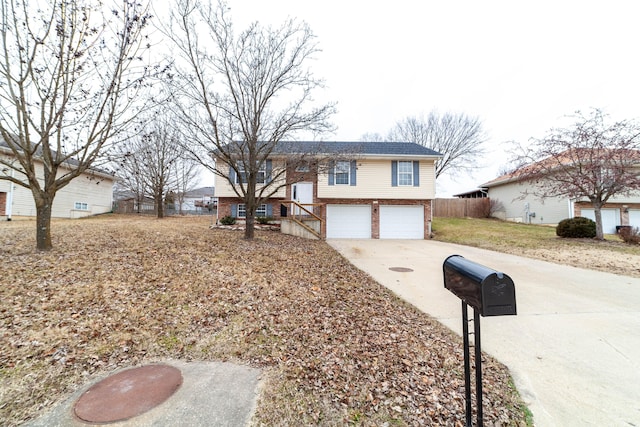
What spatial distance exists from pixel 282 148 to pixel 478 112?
73.2 ft

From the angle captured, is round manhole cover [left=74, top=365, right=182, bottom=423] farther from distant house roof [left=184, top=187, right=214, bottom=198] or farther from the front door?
distant house roof [left=184, top=187, right=214, bottom=198]

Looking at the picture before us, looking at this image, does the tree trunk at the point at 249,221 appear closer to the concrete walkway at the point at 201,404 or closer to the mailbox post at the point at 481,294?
the concrete walkway at the point at 201,404

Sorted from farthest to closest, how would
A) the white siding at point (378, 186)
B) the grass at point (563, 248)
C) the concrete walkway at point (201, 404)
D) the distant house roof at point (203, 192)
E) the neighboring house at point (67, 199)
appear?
the distant house roof at point (203, 192)
the white siding at point (378, 186)
the neighboring house at point (67, 199)
the grass at point (563, 248)
the concrete walkway at point (201, 404)

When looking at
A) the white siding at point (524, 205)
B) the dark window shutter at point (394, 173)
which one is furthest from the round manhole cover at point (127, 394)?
the white siding at point (524, 205)

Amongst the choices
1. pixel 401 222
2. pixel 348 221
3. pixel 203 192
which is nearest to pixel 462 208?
Result: pixel 401 222

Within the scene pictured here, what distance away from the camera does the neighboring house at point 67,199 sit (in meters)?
14.0

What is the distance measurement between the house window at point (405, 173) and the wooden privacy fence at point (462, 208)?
10.1 meters

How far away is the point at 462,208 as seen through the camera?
23.8 meters

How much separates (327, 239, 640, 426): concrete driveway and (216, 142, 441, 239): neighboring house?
7.55 metres

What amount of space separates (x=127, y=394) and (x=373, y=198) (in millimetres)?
13465

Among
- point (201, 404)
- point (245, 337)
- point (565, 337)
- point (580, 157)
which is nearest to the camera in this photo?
point (201, 404)

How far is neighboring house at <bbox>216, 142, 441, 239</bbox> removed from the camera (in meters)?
14.5

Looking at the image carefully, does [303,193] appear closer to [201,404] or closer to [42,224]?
[42,224]

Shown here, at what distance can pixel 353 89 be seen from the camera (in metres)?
11.0
